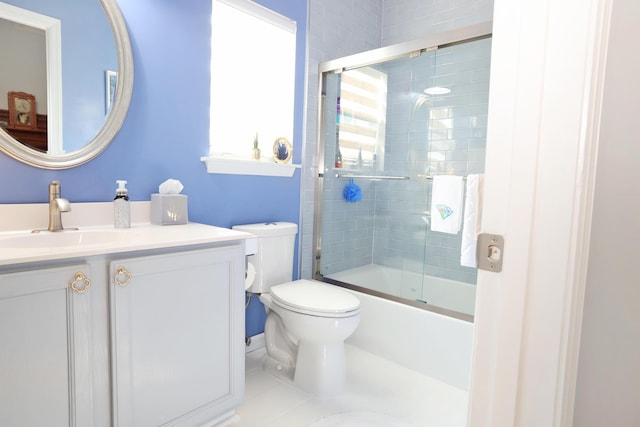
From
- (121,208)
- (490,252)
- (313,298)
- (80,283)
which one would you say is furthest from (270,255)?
(490,252)

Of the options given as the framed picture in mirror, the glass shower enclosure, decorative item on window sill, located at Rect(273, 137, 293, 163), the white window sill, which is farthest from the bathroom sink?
the glass shower enclosure

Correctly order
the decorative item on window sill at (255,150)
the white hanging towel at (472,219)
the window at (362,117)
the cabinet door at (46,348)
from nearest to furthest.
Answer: the white hanging towel at (472,219), the cabinet door at (46,348), the decorative item on window sill at (255,150), the window at (362,117)

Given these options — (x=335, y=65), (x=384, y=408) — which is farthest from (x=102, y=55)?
(x=384, y=408)

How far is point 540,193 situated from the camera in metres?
0.59

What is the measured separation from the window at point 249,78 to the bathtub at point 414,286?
3.71 ft

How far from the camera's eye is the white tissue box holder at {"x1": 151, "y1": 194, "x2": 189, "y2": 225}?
1.74 meters

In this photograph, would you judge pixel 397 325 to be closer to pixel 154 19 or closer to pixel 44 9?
pixel 154 19

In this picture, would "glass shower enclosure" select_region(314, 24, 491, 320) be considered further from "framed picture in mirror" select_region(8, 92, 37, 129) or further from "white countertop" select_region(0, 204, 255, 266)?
"framed picture in mirror" select_region(8, 92, 37, 129)

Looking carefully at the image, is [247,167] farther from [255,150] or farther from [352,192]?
[352,192]

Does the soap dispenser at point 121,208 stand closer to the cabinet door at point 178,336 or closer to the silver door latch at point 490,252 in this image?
the cabinet door at point 178,336

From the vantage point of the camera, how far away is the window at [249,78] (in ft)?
6.90

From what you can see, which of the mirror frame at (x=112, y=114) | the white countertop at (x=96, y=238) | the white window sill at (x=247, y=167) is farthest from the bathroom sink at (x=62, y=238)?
the white window sill at (x=247, y=167)

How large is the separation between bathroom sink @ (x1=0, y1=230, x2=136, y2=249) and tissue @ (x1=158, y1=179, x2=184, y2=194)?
0.30 meters

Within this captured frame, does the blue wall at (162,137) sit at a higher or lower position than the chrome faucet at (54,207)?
higher
